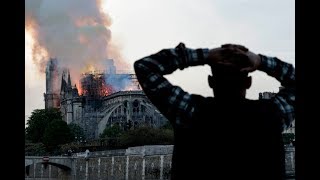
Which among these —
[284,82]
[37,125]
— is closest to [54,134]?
[37,125]

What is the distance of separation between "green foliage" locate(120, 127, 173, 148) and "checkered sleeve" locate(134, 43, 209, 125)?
4565cm

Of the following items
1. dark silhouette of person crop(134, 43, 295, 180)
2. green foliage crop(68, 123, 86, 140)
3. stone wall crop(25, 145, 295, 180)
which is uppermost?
dark silhouette of person crop(134, 43, 295, 180)

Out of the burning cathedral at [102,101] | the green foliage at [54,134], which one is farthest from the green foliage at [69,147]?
the burning cathedral at [102,101]

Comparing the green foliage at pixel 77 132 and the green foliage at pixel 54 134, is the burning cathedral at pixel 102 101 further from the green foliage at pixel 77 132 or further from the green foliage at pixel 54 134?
the green foliage at pixel 54 134

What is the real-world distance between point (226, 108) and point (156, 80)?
0.15 m

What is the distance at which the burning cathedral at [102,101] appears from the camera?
64688 millimetres

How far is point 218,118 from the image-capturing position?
1.43m

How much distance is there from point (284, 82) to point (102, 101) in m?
69.1

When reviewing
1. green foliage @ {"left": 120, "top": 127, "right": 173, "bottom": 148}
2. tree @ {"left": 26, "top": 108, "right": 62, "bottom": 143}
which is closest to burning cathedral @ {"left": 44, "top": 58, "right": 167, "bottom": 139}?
tree @ {"left": 26, "top": 108, "right": 62, "bottom": 143}

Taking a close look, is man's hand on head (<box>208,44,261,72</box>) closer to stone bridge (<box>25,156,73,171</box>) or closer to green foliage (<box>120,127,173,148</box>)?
stone bridge (<box>25,156,73,171</box>)

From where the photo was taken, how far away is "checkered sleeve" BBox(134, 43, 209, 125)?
1.44m

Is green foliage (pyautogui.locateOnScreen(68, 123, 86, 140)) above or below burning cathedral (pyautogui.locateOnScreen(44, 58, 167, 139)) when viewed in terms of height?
below
